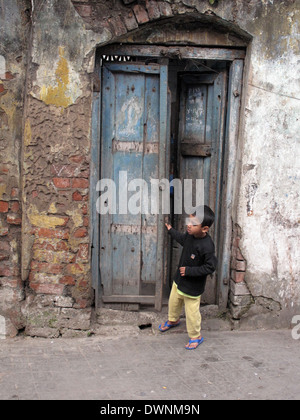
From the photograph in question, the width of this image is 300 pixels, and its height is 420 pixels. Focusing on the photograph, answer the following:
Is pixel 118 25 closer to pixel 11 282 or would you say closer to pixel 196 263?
pixel 196 263

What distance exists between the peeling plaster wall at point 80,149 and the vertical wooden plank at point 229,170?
0.30ft

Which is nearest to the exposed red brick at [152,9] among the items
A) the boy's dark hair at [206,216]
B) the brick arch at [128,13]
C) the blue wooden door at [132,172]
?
the brick arch at [128,13]

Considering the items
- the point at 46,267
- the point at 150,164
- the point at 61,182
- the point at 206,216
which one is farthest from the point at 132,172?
the point at 46,267

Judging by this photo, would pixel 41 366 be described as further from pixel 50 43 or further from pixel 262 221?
pixel 50 43

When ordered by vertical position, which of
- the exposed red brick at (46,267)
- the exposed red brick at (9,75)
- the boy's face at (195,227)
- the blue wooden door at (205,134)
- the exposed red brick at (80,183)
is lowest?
the exposed red brick at (46,267)

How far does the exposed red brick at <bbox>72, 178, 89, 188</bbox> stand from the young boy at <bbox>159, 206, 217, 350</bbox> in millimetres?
877

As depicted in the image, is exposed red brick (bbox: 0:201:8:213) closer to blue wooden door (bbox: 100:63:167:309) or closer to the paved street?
blue wooden door (bbox: 100:63:167:309)

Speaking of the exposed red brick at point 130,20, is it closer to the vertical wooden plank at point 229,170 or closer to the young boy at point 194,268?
the vertical wooden plank at point 229,170

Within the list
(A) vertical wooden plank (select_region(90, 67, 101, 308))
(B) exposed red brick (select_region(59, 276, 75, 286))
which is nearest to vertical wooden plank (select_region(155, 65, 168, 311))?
(A) vertical wooden plank (select_region(90, 67, 101, 308))

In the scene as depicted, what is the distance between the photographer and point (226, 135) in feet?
14.2

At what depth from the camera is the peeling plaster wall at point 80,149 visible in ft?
12.8

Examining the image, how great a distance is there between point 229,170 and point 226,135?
34 centimetres

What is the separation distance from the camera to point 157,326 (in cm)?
435

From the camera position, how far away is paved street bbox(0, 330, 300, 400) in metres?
3.27
